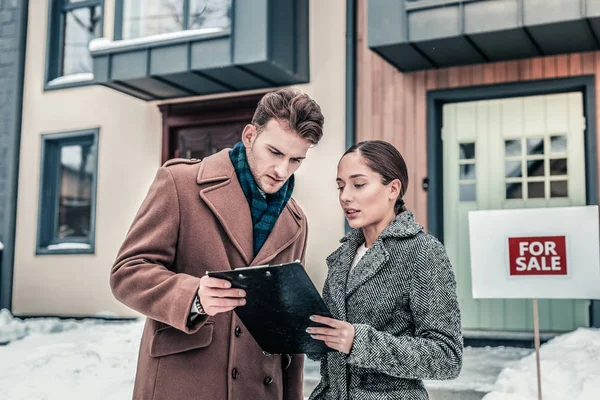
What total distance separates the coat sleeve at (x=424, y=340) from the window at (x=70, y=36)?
8.18 meters

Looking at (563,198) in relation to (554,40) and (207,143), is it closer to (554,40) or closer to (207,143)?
(554,40)

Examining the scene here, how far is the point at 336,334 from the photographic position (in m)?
1.83

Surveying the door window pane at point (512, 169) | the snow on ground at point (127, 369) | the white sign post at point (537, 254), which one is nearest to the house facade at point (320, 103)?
the door window pane at point (512, 169)

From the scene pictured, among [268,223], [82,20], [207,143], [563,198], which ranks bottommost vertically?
[268,223]

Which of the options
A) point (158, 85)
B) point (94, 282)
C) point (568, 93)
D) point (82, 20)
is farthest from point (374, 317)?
point (82, 20)

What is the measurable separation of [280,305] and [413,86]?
18.1 feet

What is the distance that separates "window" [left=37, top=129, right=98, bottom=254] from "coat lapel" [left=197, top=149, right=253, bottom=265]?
7157mm

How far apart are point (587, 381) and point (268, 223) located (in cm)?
322

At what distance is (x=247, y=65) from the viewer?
7.05 m

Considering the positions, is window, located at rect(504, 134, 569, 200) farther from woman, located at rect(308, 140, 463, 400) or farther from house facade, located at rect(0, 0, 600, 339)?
woman, located at rect(308, 140, 463, 400)

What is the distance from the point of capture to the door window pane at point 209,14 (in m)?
7.29

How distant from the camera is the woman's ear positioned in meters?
2.15

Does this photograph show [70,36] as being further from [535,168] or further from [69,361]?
[535,168]

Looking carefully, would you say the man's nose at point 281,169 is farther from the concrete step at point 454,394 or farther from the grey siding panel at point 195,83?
the grey siding panel at point 195,83
